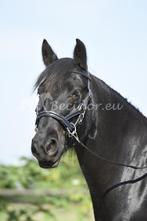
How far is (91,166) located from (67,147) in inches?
11.0

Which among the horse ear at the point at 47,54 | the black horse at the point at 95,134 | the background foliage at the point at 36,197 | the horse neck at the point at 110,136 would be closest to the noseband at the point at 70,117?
the black horse at the point at 95,134

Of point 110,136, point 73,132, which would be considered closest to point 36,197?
point 110,136

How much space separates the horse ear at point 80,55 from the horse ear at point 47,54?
348 millimetres

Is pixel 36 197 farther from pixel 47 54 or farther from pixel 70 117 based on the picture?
pixel 70 117

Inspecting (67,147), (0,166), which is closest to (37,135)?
(67,147)

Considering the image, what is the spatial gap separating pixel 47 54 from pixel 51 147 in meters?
1.11

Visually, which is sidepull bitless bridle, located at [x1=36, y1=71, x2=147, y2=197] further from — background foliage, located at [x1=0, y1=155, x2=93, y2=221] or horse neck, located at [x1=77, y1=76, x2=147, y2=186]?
background foliage, located at [x1=0, y1=155, x2=93, y2=221]

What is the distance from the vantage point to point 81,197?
10.8 m

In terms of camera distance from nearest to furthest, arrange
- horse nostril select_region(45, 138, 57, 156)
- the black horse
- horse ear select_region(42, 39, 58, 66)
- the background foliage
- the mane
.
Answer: horse nostril select_region(45, 138, 57, 156), the black horse, the mane, horse ear select_region(42, 39, 58, 66), the background foliage

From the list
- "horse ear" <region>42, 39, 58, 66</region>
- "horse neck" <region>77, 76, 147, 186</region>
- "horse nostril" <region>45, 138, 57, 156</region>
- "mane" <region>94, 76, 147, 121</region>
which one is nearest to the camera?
"horse nostril" <region>45, 138, 57, 156</region>

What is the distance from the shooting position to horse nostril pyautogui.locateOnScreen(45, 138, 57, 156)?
471cm

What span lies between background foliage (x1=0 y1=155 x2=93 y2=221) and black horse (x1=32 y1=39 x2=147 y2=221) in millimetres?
4981

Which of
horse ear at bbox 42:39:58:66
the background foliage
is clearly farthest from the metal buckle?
the background foliage

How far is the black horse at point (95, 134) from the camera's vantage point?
4824 mm
